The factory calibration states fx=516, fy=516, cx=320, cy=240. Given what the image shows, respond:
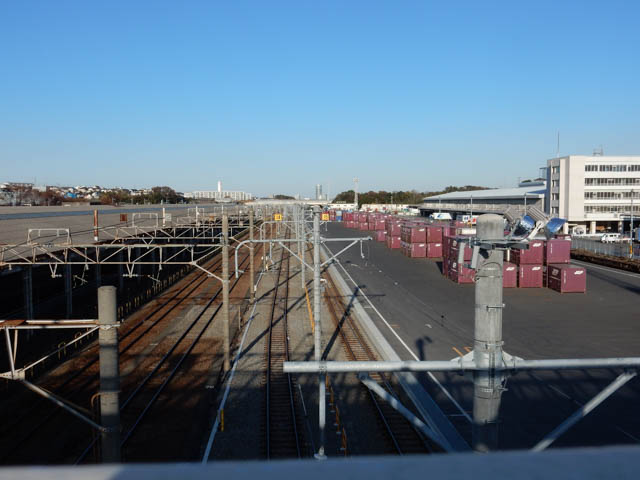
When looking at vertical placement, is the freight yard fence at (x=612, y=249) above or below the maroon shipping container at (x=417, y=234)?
below

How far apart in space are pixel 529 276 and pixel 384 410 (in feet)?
60.7

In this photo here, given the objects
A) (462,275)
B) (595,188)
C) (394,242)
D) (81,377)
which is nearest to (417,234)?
(394,242)

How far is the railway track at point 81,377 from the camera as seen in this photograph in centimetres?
998

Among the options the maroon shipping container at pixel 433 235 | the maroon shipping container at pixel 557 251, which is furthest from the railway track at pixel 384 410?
the maroon shipping container at pixel 433 235

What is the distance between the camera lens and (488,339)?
3.58 metres

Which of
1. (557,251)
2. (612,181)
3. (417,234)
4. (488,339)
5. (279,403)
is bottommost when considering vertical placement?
(279,403)

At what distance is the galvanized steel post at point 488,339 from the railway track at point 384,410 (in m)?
2.49

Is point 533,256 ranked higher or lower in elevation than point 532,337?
higher

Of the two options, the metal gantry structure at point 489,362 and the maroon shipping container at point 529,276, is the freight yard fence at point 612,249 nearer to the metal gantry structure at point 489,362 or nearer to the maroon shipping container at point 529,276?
the maroon shipping container at point 529,276

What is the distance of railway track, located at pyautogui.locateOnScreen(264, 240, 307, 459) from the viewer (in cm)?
957

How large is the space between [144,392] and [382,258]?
95.8 feet

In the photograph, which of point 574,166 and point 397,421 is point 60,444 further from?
point 574,166

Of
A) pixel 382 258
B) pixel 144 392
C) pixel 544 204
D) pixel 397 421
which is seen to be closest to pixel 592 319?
pixel 397 421

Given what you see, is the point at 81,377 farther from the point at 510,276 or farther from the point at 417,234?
the point at 417,234
